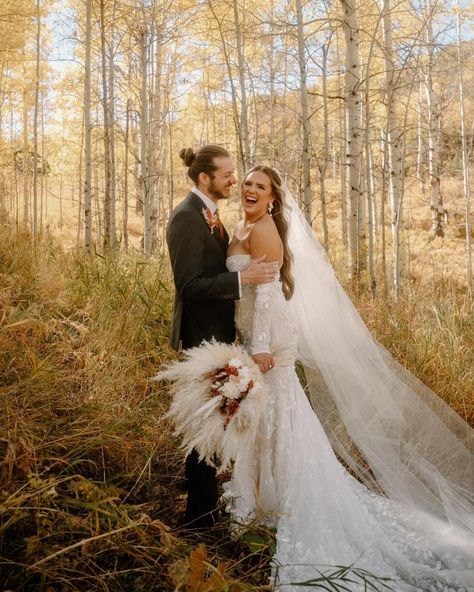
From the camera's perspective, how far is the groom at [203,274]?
2.78m

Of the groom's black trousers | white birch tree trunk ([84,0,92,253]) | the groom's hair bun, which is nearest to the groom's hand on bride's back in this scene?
the groom's hair bun

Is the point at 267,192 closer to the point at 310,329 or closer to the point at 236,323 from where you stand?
the point at 236,323

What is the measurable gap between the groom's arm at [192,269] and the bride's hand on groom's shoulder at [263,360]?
36cm

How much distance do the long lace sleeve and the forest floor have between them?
88 centimetres

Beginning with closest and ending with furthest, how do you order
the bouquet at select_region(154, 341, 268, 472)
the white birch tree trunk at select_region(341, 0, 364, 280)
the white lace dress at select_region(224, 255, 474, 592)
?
the bouquet at select_region(154, 341, 268, 472)
the white lace dress at select_region(224, 255, 474, 592)
the white birch tree trunk at select_region(341, 0, 364, 280)

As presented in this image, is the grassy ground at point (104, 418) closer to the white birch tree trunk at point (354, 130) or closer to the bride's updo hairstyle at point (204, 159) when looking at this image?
the bride's updo hairstyle at point (204, 159)

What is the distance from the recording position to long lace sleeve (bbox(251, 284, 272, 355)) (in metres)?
2.86

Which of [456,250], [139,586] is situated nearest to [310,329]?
[139,586]

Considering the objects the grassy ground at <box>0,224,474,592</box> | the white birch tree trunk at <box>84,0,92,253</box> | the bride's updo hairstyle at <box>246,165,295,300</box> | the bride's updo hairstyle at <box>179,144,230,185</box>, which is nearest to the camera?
the grassy ground at <box>0,224,474,592</box>

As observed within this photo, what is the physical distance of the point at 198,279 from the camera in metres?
2.78

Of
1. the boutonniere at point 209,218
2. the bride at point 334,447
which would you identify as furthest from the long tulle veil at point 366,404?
the boutonniere at point 209,218

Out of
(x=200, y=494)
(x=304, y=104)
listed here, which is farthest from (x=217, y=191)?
(x=304, y=104)

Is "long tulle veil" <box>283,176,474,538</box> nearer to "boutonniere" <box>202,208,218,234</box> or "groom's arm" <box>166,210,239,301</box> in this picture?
"boutonniere" <box>202,208,218,234</box>

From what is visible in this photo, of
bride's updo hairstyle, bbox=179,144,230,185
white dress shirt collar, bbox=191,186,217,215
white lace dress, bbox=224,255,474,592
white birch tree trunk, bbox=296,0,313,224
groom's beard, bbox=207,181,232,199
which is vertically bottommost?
white lace dress, bbox=224,255,474,592
